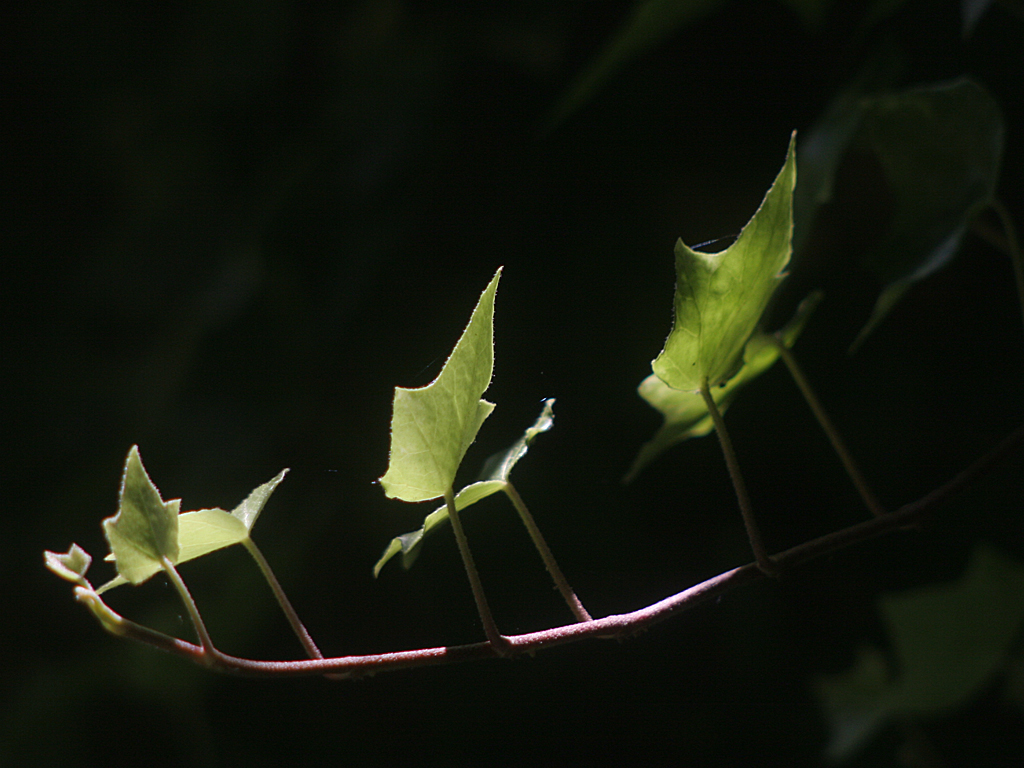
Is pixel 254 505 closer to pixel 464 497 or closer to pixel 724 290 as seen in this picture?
pixel 464 497

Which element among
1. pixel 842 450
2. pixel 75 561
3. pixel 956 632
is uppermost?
pixel 75 561

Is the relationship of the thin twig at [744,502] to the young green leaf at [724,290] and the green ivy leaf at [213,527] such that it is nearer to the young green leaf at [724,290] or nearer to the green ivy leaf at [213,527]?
the young green leaf at [724,290]

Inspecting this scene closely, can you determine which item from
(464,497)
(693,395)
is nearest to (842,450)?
(693,395)

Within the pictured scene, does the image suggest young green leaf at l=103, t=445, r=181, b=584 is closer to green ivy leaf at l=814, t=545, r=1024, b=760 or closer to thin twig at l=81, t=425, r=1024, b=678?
thin twig at l=81, t=425, r=1024, b=678

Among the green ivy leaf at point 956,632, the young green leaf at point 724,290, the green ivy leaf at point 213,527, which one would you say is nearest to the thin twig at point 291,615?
the green ivy leaf at point 213,527

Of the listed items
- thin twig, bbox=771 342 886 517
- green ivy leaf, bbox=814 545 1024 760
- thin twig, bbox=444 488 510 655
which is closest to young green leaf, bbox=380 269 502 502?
thin twig, bbox=444 488 510 655

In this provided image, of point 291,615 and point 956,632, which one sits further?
point 956,632

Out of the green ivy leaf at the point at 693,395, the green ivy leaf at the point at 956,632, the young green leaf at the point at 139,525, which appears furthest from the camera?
the green ivy leaf at the point at 956,632

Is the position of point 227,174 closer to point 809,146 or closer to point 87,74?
point 87,74
